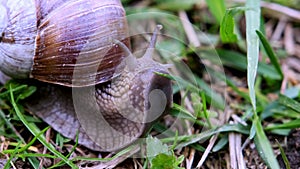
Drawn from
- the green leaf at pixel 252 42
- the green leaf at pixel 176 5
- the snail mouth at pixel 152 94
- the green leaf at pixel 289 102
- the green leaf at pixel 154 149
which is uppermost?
the green leaf at pixel 176 5

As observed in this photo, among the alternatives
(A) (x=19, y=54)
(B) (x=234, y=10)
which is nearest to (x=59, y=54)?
(A) (x=19, y=54)

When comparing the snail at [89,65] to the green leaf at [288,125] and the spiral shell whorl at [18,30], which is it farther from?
the green leaf at [288,125]

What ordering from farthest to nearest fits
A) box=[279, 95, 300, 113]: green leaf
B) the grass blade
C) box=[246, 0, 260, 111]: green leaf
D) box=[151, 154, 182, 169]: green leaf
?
box=[279, 95, 300, 113]: green leaf, box=[246, 0, 260, 111]: green leaf, the grass blade, box=[151, 154, 182, 169]: green leaf

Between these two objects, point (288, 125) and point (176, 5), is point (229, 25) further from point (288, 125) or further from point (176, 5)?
point (176, 5)

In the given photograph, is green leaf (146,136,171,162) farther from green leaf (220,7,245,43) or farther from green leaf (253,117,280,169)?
green leaf (220,7,245,43)

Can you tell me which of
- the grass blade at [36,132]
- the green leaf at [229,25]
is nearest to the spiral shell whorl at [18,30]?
the grass blade at [36,132]

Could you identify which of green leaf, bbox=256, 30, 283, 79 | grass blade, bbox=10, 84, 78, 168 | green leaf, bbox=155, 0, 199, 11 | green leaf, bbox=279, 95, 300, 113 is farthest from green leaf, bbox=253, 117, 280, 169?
green leaf, bbox=155, 0, 199, 11
